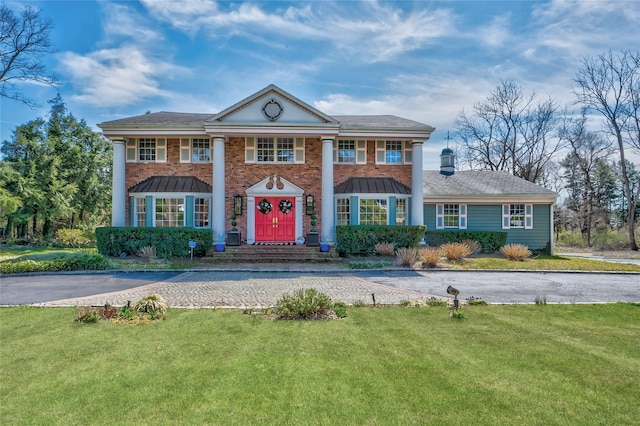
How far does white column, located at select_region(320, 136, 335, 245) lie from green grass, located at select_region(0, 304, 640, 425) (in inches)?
430

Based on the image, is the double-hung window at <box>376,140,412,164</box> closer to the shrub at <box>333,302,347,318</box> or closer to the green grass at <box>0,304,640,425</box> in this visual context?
the shrub at <box>333,302,347,318</box>

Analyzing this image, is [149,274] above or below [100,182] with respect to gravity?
below

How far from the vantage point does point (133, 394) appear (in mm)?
3922

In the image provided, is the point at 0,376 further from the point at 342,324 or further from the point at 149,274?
the point at 149,274

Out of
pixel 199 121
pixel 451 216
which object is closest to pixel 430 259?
pixel 451 216

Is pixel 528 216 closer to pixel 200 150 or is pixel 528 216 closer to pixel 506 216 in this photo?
pixel 506 216

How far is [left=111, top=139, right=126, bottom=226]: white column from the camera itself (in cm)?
1800

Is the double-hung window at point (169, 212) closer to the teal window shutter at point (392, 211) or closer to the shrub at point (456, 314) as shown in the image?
the teal window shutter at point (392, 211)

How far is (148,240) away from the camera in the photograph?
1695 centimetres

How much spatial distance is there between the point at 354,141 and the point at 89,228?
24.6 m

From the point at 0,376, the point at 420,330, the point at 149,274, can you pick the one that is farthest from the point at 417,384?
the point at 149,274

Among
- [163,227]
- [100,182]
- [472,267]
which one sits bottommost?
[472,267]

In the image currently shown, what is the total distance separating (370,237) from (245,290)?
8920mm

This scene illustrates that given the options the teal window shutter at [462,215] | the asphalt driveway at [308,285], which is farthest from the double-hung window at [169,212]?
the teal window shutter at [462,215]
